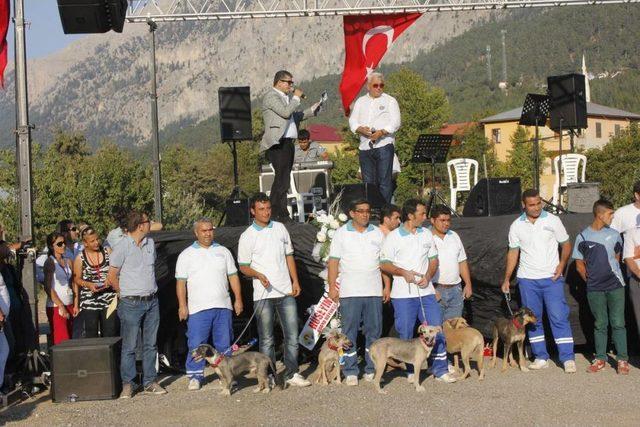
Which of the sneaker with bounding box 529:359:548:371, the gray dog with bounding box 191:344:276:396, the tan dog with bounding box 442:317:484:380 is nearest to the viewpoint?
the gray dog with bounding box 191:344:276:396

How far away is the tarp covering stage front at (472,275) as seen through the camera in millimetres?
10164

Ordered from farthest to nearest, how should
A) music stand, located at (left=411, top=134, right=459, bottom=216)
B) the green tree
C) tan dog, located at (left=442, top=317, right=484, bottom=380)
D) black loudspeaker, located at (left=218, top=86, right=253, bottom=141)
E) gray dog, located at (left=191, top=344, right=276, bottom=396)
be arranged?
the green tree
black loudspeaker, located at (left=218, top=86, right=253, bottom=141)
music stand, located at (left=411, top=134, right=459, bottom=216)
tan dog, located at (left=442, top=317, right=484, bottom=380)
gray dog, located at (left=191, top=344, right=276, bottom=396)

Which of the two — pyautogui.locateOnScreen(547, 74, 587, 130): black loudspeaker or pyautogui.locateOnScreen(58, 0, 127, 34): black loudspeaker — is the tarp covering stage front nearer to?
pyautogui.locateOnScreen(58, 0, 127, 34): black loudspeaker

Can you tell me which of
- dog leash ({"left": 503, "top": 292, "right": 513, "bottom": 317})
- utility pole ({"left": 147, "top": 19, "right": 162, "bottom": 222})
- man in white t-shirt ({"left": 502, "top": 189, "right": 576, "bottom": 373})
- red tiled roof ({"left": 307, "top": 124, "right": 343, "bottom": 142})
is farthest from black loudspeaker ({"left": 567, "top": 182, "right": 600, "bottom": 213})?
red tiled roof ({"left": 307, "top": 124, "right": 343, "bottom": 142})

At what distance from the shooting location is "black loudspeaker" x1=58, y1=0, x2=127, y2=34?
967cm

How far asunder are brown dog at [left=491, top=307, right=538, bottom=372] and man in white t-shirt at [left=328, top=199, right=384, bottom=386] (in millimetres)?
1292

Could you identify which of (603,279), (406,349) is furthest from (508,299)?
(406,349)

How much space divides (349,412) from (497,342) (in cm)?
259

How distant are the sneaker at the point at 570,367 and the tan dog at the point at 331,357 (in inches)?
84.6

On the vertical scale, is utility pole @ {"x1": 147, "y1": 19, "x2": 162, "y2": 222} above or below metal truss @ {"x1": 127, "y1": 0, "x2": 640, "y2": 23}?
below

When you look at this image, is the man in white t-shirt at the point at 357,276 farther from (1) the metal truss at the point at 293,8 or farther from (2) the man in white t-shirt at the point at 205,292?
(1) the metal truss at the point at 293,8

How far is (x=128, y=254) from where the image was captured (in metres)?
8.93

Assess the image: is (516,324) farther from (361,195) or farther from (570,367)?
(361,195)

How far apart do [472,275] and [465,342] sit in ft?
4.70
